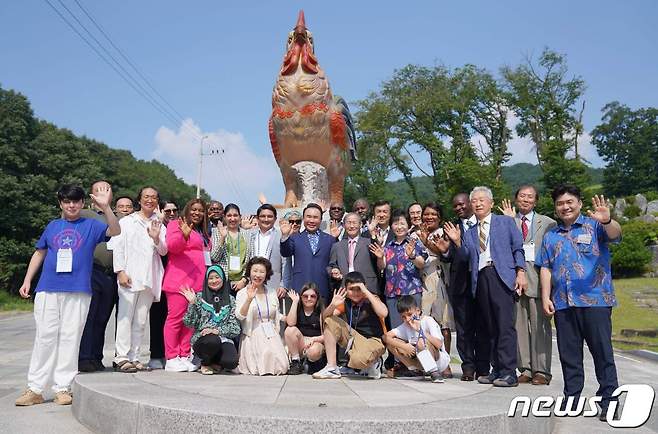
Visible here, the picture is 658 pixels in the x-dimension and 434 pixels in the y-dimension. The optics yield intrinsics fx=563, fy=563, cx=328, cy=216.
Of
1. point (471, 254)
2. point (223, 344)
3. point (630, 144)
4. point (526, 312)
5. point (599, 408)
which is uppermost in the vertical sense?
point (630, 144)

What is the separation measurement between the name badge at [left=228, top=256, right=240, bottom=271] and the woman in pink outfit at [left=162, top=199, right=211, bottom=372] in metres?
0.27

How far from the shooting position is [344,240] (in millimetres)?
5441

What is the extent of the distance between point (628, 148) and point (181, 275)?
178ft

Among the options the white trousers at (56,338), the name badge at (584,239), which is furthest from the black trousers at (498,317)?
the white trousers at (56,338)

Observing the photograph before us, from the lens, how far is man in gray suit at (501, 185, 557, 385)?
489 centimetres

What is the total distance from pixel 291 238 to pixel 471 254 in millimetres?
1724

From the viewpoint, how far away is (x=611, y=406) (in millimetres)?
4023

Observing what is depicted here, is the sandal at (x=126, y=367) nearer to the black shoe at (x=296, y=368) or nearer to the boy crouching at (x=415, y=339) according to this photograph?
the black shoe at (x=296, y=368)

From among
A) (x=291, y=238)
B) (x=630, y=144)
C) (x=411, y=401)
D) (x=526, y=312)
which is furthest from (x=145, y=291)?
(x=630, y=144)

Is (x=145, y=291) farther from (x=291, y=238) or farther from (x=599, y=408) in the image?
(x=599, y=408)

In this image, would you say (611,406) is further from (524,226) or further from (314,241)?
(314,241)

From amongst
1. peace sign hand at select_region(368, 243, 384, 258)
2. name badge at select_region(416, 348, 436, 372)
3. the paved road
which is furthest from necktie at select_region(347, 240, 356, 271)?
the paved road

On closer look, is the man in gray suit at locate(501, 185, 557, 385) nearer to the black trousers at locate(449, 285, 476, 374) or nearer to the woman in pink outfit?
the black trousers at locate(449, 285, 476, 374)

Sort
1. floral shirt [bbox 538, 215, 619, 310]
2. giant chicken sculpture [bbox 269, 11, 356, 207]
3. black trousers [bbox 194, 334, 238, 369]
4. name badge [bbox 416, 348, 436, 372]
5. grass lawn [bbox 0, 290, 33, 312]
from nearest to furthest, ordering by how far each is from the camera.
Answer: floral shirt [bbox 538, 215, 619, 310] < name badge [bbox 416, 348, 436, 372] < black trousers [bbox 194, 334, 238, 369] < giant chicken sculpture [bbox 269, 11, 356, 207] < grass lawn [bbox 0, 290, 33, 312]
